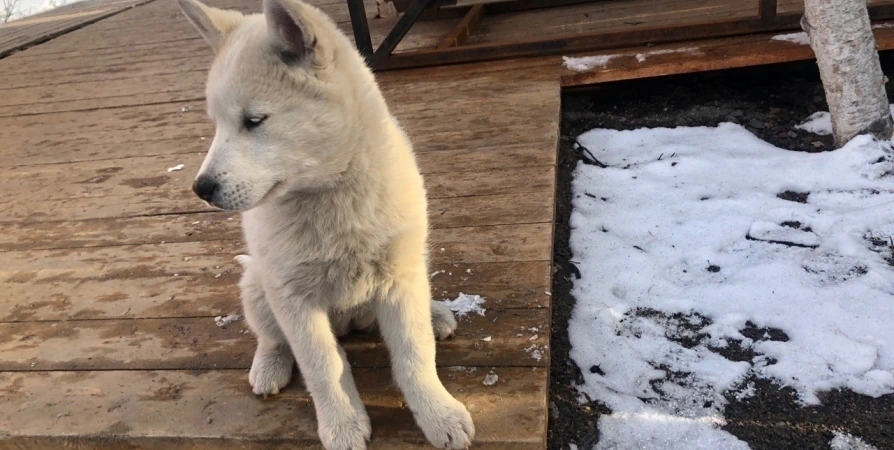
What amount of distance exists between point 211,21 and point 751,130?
9.81 ft

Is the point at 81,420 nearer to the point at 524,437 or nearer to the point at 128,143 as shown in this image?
the point at 524,437

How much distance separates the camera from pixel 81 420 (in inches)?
76.8

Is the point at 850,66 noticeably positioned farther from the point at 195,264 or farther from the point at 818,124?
the point at 195,264

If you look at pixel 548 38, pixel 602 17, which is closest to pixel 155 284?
pixel 548 38

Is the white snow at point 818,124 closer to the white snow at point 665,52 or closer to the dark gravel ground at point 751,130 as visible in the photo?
the dark gravel ground at point 751,130

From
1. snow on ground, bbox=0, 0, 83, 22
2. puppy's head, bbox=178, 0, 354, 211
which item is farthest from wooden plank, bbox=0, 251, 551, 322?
snow on ground, bbox=0, 0, 83, 22

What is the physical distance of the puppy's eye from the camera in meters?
1.55

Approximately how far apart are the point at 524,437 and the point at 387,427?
37 centimetres

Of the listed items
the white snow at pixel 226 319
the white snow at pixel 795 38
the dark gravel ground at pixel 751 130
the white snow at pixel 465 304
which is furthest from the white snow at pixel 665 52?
the white snow at pixel 226 319

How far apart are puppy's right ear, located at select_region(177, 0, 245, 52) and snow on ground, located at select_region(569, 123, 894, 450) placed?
149 centimetres

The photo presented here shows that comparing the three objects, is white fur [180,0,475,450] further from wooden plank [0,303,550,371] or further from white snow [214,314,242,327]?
white snow [214,314,242,327]

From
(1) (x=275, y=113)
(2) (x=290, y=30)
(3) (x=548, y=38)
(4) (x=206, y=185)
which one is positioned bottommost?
(3) (x=548, y=38)

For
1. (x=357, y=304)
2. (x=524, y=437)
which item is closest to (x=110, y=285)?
(x=357, y=304)

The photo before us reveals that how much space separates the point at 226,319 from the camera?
7.54 ft
